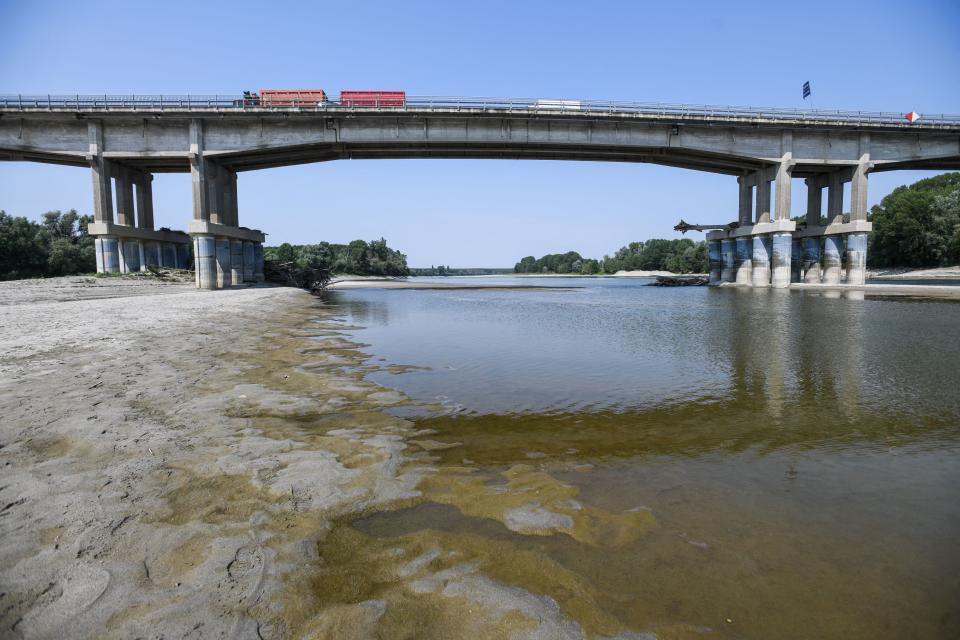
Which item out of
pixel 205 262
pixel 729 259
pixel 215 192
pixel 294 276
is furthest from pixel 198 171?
pixel 729 259

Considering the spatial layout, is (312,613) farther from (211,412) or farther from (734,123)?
(734,123)

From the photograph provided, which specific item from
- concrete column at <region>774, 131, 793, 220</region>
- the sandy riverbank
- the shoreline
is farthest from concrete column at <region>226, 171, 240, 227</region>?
the sandy riverbank

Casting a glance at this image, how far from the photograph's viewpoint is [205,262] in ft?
144

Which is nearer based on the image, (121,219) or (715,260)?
(121,219)

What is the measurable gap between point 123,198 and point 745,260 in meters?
70.2

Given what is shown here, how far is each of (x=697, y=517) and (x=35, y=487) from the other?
6563mm

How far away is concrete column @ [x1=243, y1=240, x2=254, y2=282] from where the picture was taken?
167 ft

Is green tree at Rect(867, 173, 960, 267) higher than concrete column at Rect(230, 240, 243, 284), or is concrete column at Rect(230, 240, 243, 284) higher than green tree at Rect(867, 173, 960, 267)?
green tree at Rect(867, 173, 960, 267)

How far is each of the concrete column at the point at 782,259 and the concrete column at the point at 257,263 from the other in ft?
196

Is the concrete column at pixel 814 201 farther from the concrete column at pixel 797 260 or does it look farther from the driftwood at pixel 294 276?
the driftwood at pixel 294 276

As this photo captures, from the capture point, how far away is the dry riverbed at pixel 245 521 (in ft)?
10.4

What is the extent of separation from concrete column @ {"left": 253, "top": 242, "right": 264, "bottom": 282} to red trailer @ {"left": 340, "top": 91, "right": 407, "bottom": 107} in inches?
811

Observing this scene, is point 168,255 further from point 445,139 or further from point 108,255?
point 445,139

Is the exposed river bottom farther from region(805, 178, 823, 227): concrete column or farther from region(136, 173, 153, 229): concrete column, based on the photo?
region(805, 178, 823, 227): concrete column
